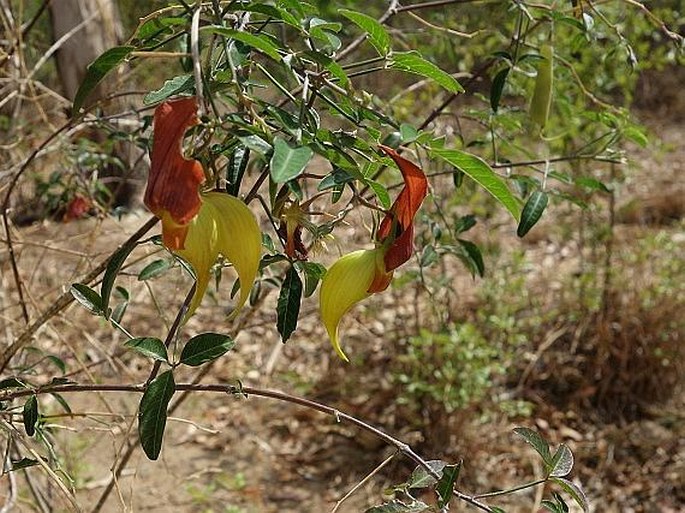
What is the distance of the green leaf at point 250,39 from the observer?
45cm

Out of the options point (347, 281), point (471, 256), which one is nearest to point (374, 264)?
point (347, 281)

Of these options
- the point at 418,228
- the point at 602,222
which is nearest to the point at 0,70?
the point at 418,228

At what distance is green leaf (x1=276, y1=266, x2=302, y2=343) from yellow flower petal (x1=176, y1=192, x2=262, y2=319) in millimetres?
140

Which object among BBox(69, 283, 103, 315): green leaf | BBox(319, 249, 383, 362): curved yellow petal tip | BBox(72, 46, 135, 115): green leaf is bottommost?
BBox(69, 283, 103, 315): green leaf

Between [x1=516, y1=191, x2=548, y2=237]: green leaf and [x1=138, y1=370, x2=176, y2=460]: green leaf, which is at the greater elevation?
[x1=138, y1=370, x2=176, y2=460]: green leaf

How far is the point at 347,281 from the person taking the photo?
514mm

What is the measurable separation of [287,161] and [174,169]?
53 millimetres

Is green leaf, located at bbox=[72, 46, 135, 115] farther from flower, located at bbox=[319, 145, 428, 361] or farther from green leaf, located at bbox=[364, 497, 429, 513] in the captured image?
green leaf, located at bbox=[364, 497, 429, 513]

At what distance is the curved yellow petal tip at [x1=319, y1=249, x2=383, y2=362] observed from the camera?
511 mm

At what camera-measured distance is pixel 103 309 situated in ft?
2.03

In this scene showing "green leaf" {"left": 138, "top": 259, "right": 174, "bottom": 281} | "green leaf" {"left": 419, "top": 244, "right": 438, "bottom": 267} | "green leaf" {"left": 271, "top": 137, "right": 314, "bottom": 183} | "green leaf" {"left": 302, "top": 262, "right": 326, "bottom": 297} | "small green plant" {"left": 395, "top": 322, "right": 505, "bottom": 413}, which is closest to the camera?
"green leaf" {"left": 271, "top": 137, "right": 314, "bottom": 183}

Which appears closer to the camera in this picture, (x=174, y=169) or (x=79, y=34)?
(x=174, y=169)

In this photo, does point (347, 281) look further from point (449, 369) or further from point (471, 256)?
point (449, 369)

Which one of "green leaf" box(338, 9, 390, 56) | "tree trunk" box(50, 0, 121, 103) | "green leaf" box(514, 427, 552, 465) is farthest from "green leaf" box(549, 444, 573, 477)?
"tree trunk" box(50, 0, 121, 103)
